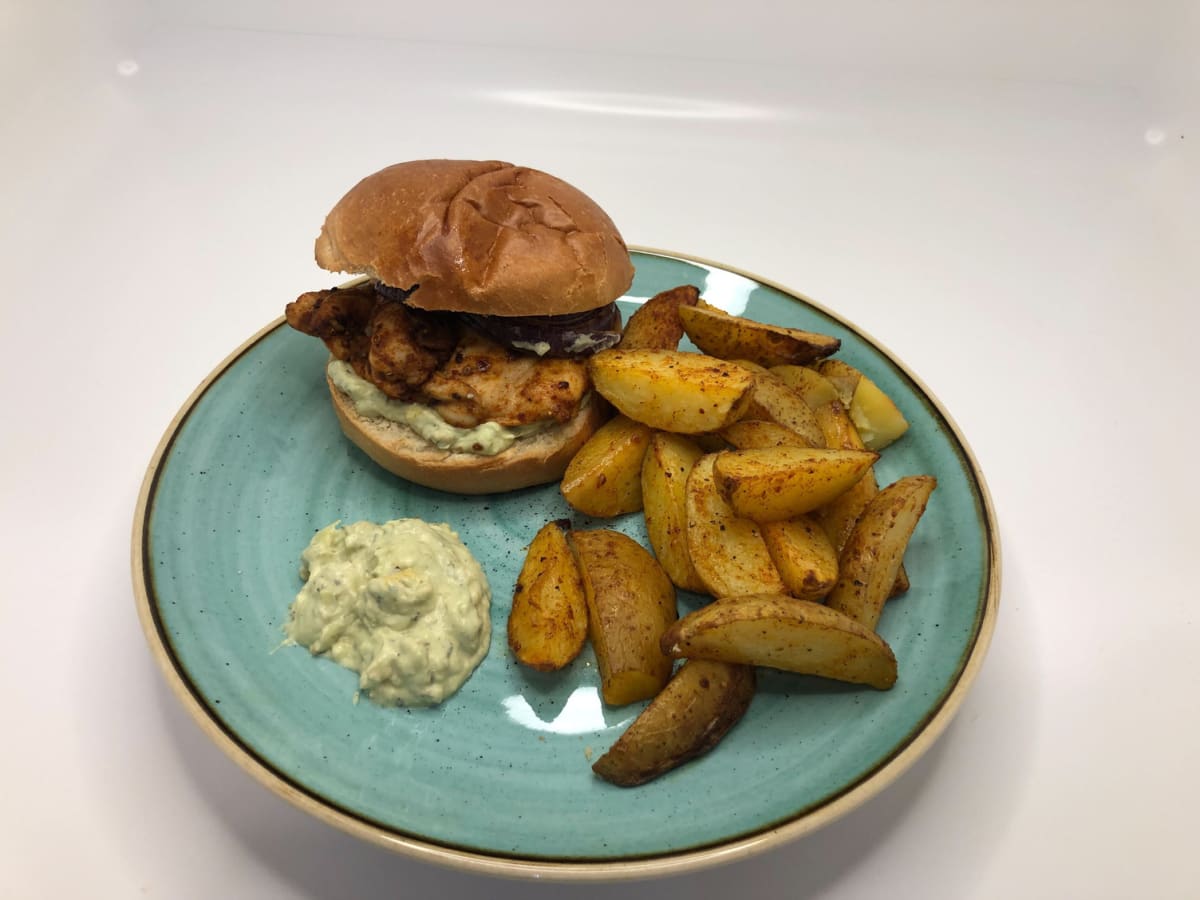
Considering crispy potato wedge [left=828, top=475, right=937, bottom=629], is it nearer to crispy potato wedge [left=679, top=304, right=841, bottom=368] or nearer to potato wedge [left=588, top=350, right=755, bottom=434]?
potato wedge [left=588, top=350, right=755, bottom=434]

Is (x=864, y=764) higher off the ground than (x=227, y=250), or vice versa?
(x=227, y=250)

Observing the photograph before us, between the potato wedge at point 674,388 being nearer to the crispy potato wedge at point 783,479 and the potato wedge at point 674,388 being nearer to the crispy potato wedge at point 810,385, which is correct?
the crispy potato wedge at point 783,479

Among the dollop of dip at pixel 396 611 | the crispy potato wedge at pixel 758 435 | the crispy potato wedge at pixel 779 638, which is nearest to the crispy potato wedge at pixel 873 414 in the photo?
the crispy potato wedge at pixel 758 435

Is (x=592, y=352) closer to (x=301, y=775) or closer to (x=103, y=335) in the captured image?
(x=301, y=775)

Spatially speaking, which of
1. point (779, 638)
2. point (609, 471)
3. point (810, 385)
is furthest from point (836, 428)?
point (779, 638)

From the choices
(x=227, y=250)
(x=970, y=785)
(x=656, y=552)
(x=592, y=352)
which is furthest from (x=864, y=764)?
(x=227, y=250)

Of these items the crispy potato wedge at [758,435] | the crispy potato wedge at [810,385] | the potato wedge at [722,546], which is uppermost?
the crispy potato wedge at [810,385]

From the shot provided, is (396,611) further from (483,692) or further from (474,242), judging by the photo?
(474,242)
